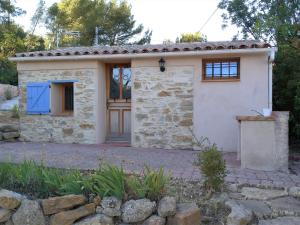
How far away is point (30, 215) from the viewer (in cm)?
461

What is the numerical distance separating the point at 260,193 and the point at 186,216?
4.84ft

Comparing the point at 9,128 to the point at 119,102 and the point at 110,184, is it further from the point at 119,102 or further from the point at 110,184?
the point at 110,184

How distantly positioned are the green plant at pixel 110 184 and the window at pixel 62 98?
21.3ft

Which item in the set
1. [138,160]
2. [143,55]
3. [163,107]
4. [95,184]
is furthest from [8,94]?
[95,184]

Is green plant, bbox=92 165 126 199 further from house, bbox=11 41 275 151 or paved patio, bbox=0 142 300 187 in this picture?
house, bbox=11 41 275 151

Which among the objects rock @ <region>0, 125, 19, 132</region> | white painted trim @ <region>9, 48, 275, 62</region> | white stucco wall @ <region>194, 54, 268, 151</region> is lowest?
rock @ <region>0, 125, 19, 132</region>

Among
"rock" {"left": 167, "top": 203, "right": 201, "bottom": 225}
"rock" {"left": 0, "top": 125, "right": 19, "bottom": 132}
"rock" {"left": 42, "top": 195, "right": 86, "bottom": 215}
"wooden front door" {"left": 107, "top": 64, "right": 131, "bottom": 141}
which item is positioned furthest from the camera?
"rock" {"left": 0, "top": 125, "right": 19, "bottom": 132}

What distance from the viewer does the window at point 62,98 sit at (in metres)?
11.0

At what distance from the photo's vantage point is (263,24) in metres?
11.5

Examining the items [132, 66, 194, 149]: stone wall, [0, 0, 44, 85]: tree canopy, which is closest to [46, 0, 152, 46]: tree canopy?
[0, 0, 44, 85]: tree canopy

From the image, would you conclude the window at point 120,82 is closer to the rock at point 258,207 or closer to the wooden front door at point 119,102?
the wooden front door at point 119,102

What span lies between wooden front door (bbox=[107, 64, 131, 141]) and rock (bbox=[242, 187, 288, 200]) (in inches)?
235

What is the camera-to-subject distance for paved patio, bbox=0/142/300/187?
6020 mm

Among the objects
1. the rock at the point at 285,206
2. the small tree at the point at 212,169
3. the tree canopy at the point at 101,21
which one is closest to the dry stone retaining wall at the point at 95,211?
the small tree at the point at 212,169
